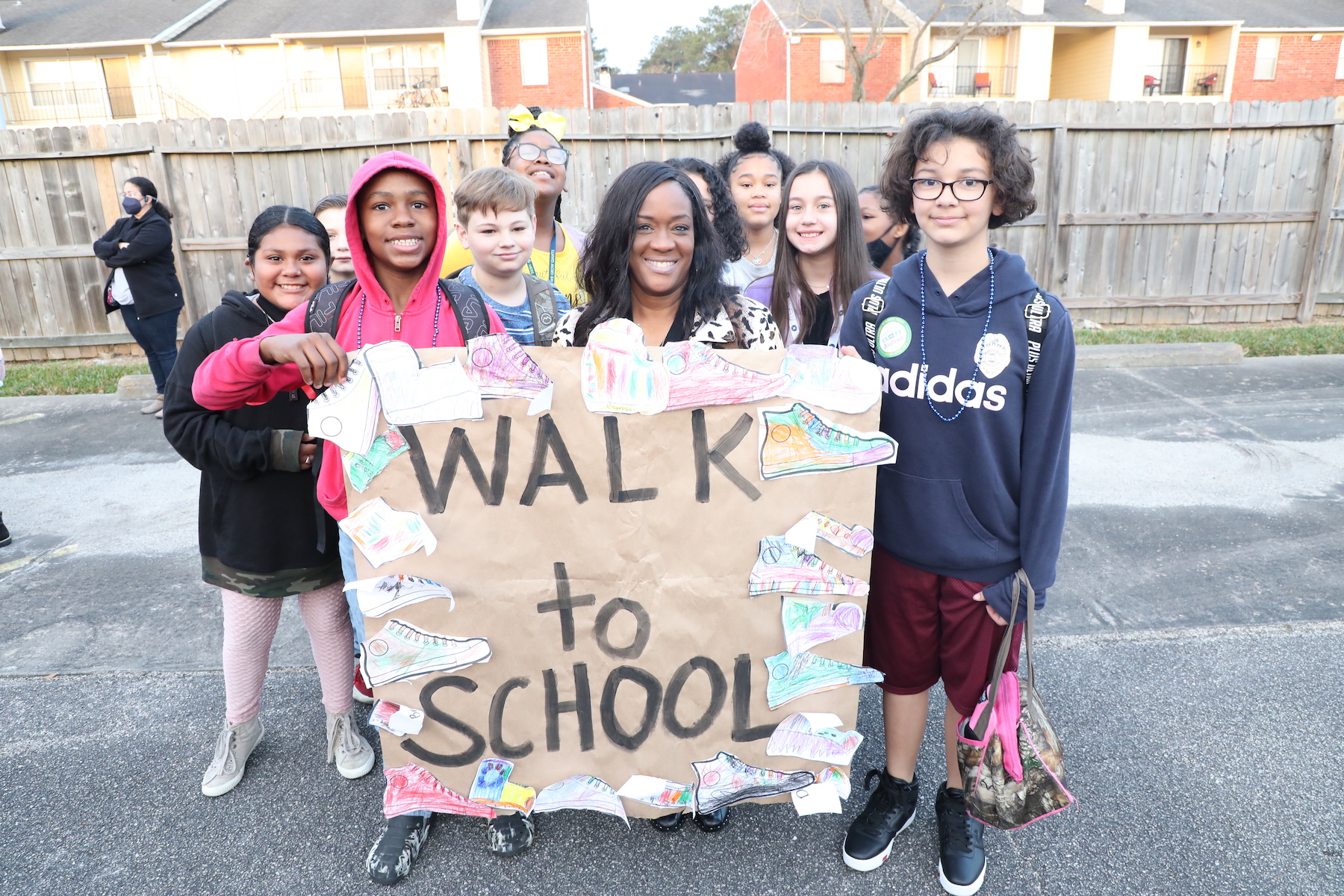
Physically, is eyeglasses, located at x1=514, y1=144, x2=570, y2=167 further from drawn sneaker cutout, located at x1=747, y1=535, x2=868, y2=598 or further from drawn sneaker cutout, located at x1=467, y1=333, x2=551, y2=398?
drawn sneaker cutout, located at x1=747, y1=535, x2=868, y2=598

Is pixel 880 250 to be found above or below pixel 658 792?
above

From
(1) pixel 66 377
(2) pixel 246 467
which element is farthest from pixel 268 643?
(1) pixel 66 377

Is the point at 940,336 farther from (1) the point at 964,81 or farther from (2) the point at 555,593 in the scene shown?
(1) the point at 964,81

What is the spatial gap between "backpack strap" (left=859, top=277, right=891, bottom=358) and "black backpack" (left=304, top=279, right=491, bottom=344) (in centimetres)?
101

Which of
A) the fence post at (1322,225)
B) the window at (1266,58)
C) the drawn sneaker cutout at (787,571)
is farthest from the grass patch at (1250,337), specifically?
the window at (1266,58)

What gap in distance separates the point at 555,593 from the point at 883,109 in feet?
24.3

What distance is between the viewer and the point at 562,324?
2.30 metres

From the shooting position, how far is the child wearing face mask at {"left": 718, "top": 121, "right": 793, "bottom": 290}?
345 centimetres

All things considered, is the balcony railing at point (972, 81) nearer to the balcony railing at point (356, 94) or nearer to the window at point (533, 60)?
the window at point (533, 60)

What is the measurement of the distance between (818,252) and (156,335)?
19.7 feet

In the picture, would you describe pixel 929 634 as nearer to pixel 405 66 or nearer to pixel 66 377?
pixel 66 377

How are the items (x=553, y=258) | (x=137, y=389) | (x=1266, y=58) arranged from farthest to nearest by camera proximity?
(x=1266, y=58) → (x=137, y=389) → (x=553, y=258)

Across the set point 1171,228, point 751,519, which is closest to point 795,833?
point 751,519

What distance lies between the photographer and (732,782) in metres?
2.04
